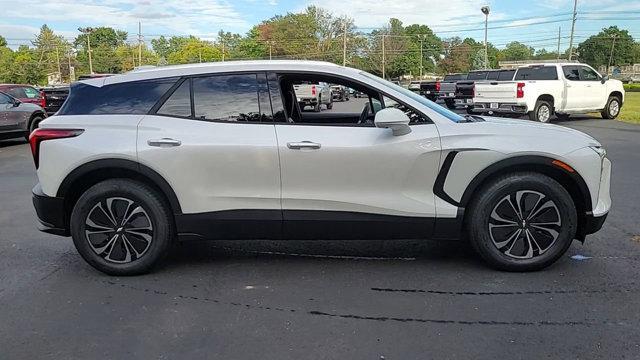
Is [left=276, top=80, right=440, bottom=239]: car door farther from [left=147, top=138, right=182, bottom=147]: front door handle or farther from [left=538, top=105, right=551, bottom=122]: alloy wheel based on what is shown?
[left=538, top=105, right=551, bottom=122]: alloy wheel

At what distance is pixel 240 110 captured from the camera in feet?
15.0

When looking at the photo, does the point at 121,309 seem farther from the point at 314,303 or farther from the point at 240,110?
the point at 240,110

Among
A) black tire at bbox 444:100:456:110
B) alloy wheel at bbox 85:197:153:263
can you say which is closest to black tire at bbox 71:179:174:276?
alloy wheel at bbox 85:197:153:263

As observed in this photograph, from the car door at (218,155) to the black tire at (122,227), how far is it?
189 mm

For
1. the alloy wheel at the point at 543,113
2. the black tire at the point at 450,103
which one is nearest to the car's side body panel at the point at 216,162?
the alloy wheel at the point at 543,113

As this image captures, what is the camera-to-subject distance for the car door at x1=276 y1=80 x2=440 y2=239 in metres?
4.39

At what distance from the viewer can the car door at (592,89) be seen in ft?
64.1

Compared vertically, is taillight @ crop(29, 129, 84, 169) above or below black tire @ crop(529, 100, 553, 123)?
above

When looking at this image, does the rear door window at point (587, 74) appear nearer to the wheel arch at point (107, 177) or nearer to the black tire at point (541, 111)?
the black tire at point (541, 111)

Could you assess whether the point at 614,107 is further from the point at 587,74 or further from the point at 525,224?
the point at 525,224

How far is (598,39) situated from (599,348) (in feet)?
436

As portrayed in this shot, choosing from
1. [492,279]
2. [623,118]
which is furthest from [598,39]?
[492,279]

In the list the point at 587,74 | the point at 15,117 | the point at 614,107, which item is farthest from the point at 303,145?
the point at 614,107

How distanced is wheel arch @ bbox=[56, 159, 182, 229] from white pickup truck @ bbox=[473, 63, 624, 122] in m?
15.5
